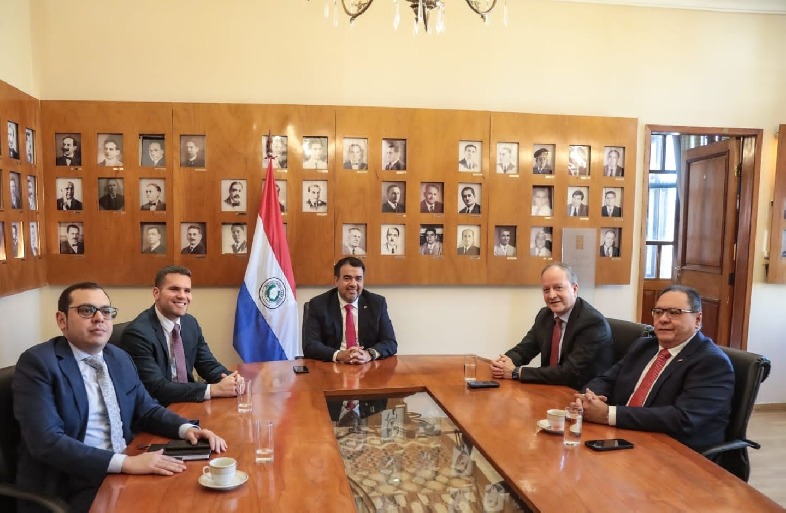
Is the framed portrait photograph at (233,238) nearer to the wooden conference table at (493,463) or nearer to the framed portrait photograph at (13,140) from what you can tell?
the framed portrait photograph at (13,140)

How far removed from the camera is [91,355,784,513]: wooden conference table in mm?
1480

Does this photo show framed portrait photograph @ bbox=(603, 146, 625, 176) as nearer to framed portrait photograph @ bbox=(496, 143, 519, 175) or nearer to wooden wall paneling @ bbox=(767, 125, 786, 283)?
framed portrait photograph @ bbox=(496, 143, 519, 175)

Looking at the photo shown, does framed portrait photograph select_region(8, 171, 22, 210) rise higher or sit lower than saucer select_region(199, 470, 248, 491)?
higher

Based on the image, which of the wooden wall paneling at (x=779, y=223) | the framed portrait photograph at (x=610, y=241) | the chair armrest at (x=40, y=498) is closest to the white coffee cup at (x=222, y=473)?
the chair armrest at (x=40, y=498)

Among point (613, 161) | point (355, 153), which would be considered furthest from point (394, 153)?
point (613, 161)

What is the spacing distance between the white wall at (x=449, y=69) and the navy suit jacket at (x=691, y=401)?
2173 mm

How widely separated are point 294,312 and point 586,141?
2596 millimetres

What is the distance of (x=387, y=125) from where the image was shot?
4.17 metres

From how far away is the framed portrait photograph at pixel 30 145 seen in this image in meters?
3.69

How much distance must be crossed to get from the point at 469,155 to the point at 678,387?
8.17ft

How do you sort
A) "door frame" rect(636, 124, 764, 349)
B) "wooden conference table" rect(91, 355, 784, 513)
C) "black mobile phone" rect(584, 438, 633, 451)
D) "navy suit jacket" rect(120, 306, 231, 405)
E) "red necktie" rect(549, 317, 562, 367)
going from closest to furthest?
"wooden conference table" rect(91, 355, 784, 513) < "black mobile phone" rect(584, 438, 633, 451) < "navy suit jacket" rect(120, 306, 231, 405) < "red necktie" rect(549, 317, 562, 367) < "door frame" rect(636, 124, 764, 349)

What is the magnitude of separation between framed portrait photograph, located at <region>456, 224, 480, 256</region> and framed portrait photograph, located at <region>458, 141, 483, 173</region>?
0.44 metres

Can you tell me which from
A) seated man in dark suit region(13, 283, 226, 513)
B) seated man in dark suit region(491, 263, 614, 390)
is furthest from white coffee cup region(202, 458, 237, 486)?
seated man in dark suit region(491, 263, 614, 390)

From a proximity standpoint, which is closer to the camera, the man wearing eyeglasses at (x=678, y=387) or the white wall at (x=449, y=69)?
the man wearing eyeglasses at (x=678, y=387)
